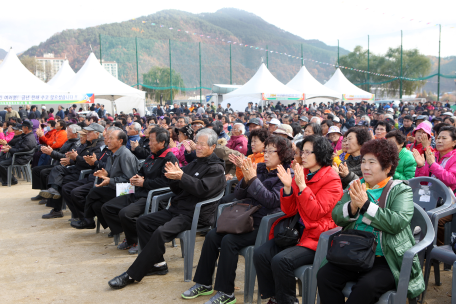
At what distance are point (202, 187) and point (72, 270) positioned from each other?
1.63m

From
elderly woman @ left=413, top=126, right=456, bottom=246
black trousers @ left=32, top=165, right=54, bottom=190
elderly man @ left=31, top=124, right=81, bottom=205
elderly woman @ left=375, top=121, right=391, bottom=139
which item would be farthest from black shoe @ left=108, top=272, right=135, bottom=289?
black trousers @ left=32, top=165, right=54, bottom=190

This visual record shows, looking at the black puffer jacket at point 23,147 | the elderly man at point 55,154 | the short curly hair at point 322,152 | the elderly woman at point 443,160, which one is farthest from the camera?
the black puffer jacket at point 23,147

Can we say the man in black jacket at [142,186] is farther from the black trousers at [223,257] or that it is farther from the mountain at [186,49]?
the mountain at [186,49]

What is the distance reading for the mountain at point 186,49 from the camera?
197 ft

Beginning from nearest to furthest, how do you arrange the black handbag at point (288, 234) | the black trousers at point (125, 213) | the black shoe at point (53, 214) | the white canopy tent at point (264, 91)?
the black handbag at point (288, 234)
the black trousers at point (125, 213)
the black shoe at point (53, 214)
the white canopy tent at point (264, 91)

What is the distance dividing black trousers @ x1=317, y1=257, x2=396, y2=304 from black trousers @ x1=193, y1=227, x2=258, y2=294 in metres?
0.81

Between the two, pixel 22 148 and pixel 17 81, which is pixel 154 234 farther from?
pixel 17 81

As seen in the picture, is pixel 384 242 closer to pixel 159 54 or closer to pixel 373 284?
pixel 373 284

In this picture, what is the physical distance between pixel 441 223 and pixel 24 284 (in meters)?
3.81

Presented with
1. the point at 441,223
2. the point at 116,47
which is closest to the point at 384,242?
the point at 441,223

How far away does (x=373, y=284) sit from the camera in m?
2.23

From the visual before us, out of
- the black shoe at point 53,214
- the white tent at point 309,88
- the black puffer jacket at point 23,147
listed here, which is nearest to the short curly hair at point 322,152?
the black shoe at point 53,214

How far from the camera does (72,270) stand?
387 cm

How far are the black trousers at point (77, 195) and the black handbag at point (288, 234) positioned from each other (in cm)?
326
